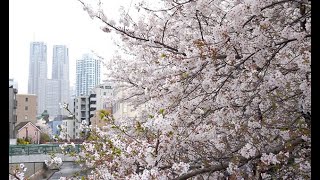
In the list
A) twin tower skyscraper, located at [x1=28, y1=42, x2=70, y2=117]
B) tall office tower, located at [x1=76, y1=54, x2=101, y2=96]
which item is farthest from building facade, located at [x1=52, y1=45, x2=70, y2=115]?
tall office tower, located at [x1=76, y1=54, x2=101, y2=96]

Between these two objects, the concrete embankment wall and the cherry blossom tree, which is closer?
the cherry blossom tree

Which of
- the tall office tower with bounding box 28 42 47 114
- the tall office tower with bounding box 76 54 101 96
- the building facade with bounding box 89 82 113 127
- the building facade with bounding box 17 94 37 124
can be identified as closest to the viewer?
the building facade with bounding box 17 94 37 124

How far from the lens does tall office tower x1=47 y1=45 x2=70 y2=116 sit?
1.42m

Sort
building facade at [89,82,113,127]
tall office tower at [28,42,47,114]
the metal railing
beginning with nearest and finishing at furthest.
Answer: the metal railing → tall office tower at [28,42,47,114] → building facade at [89,82,113,127]

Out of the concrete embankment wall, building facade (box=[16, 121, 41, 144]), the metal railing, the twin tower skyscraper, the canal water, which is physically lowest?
the canal water

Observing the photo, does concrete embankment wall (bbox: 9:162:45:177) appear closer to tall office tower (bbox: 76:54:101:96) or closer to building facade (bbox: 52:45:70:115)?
building facade (bbox: 52:45:70:115)

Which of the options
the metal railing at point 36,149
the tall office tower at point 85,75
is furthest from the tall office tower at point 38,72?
the tall office tower at point 85,75

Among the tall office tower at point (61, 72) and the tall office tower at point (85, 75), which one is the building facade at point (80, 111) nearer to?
the tall office tower at point (85, 75)

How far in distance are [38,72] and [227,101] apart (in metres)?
0.67

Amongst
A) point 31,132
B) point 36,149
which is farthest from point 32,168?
point 31,132

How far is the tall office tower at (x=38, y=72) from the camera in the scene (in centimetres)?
125

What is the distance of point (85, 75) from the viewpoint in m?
1.73

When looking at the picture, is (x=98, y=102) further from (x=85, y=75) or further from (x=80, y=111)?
(x=85, y=75)
